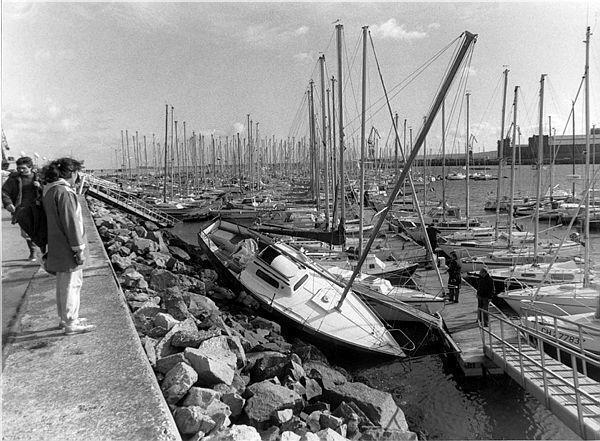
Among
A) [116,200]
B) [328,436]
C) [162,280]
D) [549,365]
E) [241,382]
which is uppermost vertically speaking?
[116,200]

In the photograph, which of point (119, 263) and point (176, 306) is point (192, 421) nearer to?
point (176, 306)

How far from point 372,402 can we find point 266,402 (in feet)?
8.36

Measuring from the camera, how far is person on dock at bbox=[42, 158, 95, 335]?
535cm

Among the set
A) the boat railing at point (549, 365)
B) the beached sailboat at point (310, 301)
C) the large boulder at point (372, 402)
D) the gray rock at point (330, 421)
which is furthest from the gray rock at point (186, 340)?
the boat railing at point (549, 365)

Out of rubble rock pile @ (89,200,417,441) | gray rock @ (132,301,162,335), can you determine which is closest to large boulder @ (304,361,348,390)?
rubble rock pile @ (89,200,417,441)

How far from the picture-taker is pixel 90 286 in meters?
7.93

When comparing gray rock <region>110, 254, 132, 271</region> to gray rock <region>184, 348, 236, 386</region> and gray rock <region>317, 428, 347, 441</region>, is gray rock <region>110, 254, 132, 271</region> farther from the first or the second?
gray rock <region>317, 428, 347, 441</region>

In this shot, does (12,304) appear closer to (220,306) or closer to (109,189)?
(220,306)

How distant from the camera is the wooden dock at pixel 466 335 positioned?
11.6 metres

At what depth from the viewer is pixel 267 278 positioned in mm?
13922

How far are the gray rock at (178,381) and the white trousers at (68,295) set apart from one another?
4.92ft

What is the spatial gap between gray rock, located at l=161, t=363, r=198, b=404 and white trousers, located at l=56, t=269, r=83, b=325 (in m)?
1.50

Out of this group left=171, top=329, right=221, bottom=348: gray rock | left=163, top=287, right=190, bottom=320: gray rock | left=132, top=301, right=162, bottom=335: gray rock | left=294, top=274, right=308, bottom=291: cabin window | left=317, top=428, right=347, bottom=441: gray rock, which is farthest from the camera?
left=294, top=274, right=308, bottom=291: cabin window

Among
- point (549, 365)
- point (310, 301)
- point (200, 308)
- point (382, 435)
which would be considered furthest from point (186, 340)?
point (549, 365)
